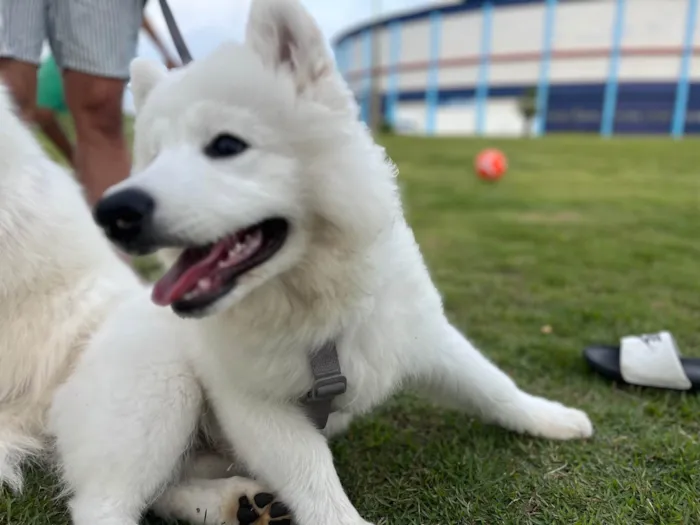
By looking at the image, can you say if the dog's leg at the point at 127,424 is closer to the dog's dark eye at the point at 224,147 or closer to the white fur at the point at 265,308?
the white fur at the point at 265,308

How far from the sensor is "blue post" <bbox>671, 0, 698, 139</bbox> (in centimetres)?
4000

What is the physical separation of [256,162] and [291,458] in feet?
2.76

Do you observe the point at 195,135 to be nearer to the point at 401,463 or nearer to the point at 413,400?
the point at 401,463

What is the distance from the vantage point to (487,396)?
220 centimetres

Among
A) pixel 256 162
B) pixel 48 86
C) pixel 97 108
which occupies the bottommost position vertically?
pixel 48 86

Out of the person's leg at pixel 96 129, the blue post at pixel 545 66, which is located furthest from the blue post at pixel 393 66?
the person's leg at pixel 96 129

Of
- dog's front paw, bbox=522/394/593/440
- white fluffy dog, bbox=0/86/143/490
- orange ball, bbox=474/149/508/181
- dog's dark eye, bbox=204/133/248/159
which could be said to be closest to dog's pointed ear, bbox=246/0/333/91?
dog's dark eye, bbox=204/133/248/159

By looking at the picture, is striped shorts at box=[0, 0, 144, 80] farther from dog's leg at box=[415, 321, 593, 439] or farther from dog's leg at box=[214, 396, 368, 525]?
dog's leg at box=[415, 321, 593, 439]

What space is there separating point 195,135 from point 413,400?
1.61 m

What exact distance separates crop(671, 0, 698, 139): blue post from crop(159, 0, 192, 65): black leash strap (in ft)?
147

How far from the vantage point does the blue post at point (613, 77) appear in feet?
133

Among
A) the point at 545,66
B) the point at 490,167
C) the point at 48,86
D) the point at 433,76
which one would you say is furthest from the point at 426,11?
the point at 48,86

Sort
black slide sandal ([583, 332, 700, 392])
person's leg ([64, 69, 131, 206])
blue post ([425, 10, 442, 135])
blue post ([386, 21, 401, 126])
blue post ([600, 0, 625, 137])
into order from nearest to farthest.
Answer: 1. black slide sandal ([583, 332, 700, 392])
2. person's leg ([64, 69, 131, 206])
3. blue post ([600, 0, 625, 137])
4. blue post ([425, 10, 442, 135])
5. blue post ([386, 21, 401, 126])

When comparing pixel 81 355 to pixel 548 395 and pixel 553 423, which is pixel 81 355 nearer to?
pixel 553 423
